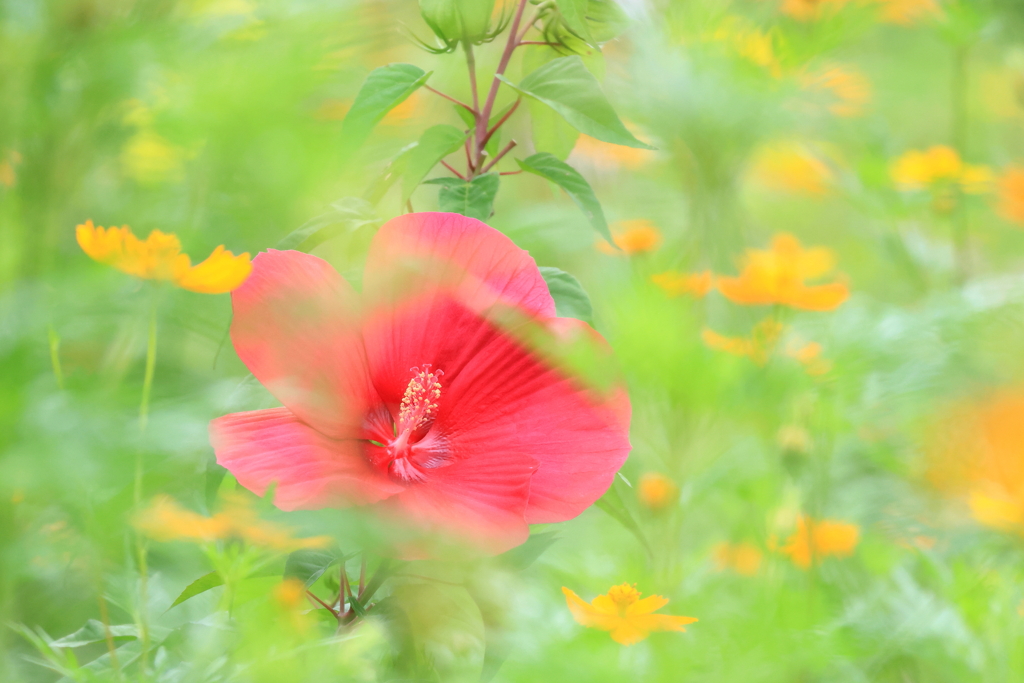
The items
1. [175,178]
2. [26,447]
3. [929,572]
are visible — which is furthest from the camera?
[929,572]

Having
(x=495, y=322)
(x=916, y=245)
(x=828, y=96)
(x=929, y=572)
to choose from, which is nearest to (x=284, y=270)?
(x=495, y=322)

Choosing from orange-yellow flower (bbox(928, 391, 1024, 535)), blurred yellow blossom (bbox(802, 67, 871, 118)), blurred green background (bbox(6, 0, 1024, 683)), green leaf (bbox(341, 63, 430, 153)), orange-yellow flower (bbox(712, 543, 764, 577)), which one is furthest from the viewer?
blurred yellow blossom (bbox(802, 67, 871, 118))

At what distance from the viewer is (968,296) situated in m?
0.74

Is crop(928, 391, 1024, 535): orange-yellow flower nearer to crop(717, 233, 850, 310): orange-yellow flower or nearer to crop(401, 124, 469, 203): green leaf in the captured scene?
crop(717, 233, 850, 310): orange-yellow flower

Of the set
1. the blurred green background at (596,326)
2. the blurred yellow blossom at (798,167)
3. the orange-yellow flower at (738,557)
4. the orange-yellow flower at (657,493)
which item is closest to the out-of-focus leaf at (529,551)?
the blurred green background at (596,326)

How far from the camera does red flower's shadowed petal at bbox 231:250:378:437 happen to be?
165 mm

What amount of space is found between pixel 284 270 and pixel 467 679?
0.34 feet

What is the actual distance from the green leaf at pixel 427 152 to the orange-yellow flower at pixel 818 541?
406 mm

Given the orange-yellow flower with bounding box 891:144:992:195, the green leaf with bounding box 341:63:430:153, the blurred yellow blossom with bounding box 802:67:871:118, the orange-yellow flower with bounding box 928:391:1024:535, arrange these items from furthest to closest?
the orange-yellow flower with bounding box 891:144:992:195, the blurred yellow blossom with bounding box 802:67:871:118, the orange-yellow flower with bounding box 928:391:1024:535, the green leaf with bounding box 341:63:430:153

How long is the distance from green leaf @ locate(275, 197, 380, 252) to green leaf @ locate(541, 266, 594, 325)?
0.19 feet

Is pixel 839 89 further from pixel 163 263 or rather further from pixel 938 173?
pixel 163 263

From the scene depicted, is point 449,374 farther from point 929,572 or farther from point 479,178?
point 929,572

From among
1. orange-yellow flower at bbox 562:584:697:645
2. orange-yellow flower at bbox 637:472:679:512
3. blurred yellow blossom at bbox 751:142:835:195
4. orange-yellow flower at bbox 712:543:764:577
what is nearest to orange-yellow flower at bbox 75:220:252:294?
orange-yellow flower at bbox 562:584:697:645

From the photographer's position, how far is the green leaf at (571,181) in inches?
8.7
